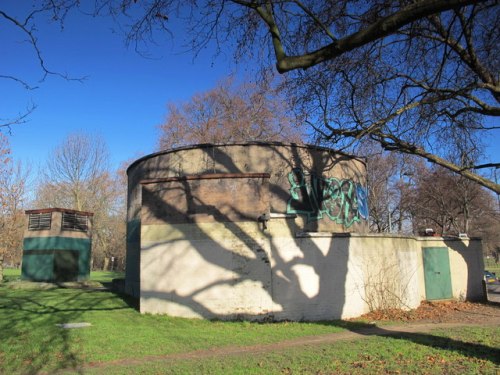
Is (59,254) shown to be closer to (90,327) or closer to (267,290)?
(90,327)

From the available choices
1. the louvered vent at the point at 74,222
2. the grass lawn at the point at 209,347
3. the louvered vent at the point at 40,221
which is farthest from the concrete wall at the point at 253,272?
the louvered vent at the point at 40,221

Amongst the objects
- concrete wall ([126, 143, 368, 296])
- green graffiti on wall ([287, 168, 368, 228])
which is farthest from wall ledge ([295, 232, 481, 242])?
green graffiti on wall ([287, 168, 368, 228])

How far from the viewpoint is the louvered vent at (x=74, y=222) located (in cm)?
2494

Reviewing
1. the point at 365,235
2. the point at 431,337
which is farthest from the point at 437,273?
the point at 431,337

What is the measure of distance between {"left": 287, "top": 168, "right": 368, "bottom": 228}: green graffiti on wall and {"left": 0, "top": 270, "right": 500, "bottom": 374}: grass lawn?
4.29 metres

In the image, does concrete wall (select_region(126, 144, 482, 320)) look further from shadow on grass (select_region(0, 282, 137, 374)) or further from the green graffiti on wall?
shadow on grass (select_region(0, 282, 137, 374))

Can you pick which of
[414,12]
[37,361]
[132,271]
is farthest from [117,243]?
[414,12]

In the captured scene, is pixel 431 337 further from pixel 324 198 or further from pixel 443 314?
pixel 324 198

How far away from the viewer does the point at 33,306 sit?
15141 millimetres

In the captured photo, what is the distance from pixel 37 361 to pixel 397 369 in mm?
6442

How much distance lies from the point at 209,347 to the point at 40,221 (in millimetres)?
18855

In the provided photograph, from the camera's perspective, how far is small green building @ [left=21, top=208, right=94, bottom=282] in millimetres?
23875

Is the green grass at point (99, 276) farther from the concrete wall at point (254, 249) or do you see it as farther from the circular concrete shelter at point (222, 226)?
the concrete wall at point (254, 249)

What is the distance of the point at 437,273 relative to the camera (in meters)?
17.5
